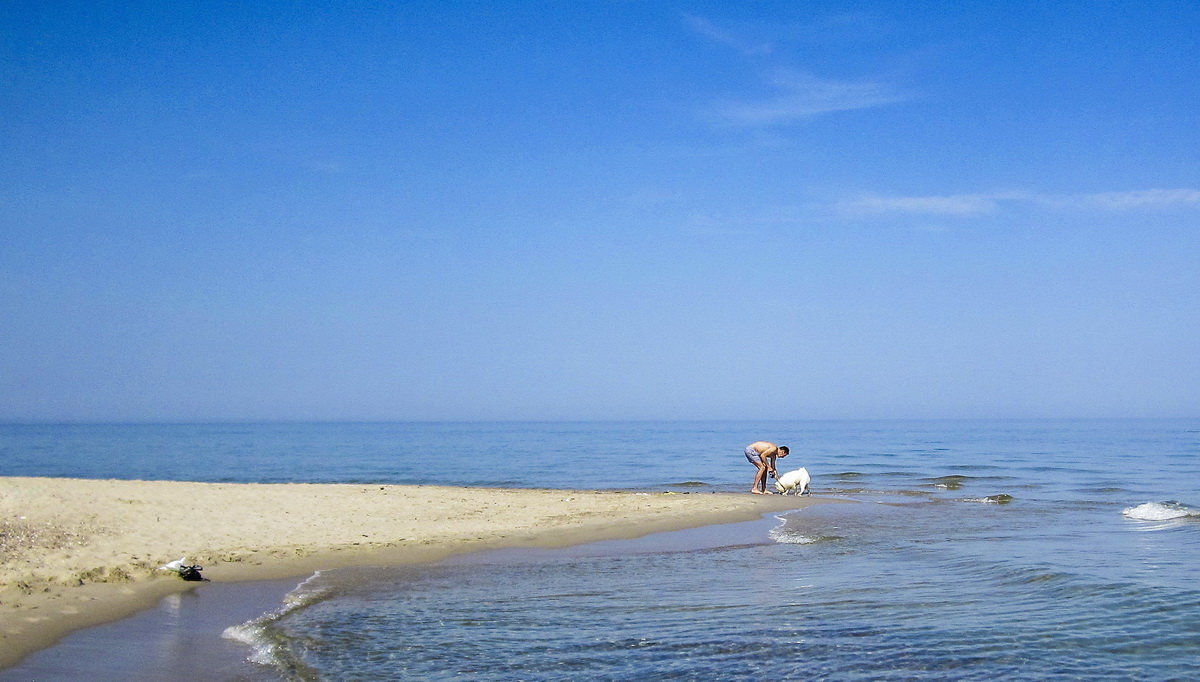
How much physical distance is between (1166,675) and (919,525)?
11.0 metres

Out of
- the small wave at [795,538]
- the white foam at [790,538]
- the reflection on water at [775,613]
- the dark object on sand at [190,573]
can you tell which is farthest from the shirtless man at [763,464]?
the dark object on sand at [190,573]

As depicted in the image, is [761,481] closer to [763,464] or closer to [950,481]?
[763,464]

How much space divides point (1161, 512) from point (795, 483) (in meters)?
8.99

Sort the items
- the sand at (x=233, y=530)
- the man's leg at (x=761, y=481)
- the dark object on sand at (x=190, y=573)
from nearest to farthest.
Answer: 1. the sand at (x=233, y=530)
2. the dark object on sand at (x=190, y=573)
3. the man's leg at (x=761, y=481)

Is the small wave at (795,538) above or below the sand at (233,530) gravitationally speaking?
below

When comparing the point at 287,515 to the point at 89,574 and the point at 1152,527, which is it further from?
the point at 1152,527

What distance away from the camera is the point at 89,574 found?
10.6 metres

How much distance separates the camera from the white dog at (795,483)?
24734 millimetres

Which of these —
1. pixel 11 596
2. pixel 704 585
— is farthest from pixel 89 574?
pixel 704 585

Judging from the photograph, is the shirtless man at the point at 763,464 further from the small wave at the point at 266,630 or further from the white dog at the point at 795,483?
the small wave at the point at 266,630

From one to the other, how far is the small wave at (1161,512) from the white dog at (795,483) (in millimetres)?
7967

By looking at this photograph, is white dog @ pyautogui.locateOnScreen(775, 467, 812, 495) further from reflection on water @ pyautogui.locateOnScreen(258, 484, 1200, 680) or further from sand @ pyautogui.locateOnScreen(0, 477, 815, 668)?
reflection on water @ pyautogui.locateOnScreen(258, 484, 1200, 680)

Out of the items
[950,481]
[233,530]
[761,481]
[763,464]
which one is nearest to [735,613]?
[233,530]

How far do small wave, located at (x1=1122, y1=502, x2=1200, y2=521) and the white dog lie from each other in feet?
26.1
